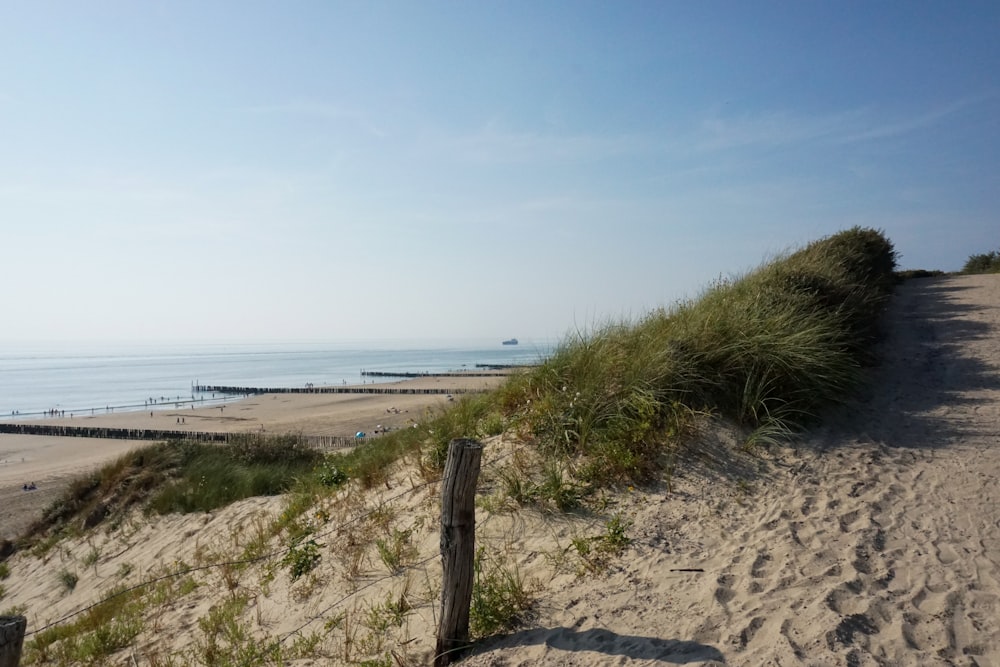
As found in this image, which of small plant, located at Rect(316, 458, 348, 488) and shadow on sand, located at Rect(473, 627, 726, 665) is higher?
small plant, located at Rect(316, 458, 348, 488)

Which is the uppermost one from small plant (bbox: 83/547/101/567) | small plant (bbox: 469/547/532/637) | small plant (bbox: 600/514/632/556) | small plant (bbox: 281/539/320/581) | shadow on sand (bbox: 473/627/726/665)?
small plant (bbox: 600/514/632/556)

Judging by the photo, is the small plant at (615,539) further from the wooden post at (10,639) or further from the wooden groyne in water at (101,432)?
the wooden groyne in water at (101,432)

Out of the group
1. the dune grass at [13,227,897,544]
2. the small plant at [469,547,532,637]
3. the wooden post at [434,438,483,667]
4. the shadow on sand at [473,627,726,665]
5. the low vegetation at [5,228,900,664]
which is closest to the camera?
the shadow on sand at [473,627,726,665]

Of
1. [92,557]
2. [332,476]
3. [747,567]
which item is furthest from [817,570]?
[92,557]

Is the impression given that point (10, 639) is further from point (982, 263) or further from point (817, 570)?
point (982, 263)

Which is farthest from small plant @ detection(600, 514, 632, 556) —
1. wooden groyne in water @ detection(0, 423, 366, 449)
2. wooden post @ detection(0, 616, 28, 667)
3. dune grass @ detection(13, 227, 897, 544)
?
wooden groyne in water @ detection(0, 423, 366, 449)

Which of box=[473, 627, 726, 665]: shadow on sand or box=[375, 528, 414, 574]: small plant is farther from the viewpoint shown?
box=[375, 528, 414, 574]: small plant

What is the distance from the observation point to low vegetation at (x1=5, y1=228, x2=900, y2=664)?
5254 millimetres

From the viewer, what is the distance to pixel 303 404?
38.5 metres

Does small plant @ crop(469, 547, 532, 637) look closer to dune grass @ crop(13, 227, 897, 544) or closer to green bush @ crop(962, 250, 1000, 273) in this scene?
dune grass @ crop(13, 227, 897, 544)

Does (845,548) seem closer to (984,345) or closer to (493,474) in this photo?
(493,474)

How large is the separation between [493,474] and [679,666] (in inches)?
128

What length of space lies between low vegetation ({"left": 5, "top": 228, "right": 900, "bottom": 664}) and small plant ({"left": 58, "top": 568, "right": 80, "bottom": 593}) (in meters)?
0.04

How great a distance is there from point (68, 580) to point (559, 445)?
25.8 ft
